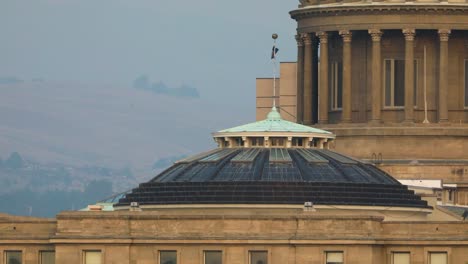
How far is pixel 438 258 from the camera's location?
169 m

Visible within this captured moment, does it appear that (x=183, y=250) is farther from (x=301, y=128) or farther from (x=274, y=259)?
(x=301, y=128)

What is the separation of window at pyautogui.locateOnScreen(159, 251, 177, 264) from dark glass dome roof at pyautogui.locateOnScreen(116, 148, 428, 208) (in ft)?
18.5

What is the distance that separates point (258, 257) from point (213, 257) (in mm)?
1981

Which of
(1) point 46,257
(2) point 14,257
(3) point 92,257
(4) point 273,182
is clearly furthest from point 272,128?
(2) point 14,257

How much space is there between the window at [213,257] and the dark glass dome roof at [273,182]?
5503 millimetres

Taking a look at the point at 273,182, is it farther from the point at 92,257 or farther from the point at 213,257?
the point at 92,257

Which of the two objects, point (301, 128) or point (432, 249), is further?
point (301, 128)

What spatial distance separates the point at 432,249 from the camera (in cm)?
16875

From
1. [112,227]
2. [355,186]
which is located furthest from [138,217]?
[355,186]

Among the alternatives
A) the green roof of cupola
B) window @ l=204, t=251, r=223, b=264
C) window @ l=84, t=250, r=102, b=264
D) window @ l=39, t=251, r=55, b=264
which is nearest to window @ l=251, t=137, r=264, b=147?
the green roof of cupola

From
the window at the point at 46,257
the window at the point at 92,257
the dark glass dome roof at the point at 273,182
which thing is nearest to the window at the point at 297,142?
the dark glass dome roof at the point at 273,182

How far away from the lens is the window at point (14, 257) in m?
170

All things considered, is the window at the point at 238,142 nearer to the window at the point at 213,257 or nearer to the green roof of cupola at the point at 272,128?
the green roof of cupola at the point at 272,128

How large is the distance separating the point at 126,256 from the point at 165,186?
9.81 meters
